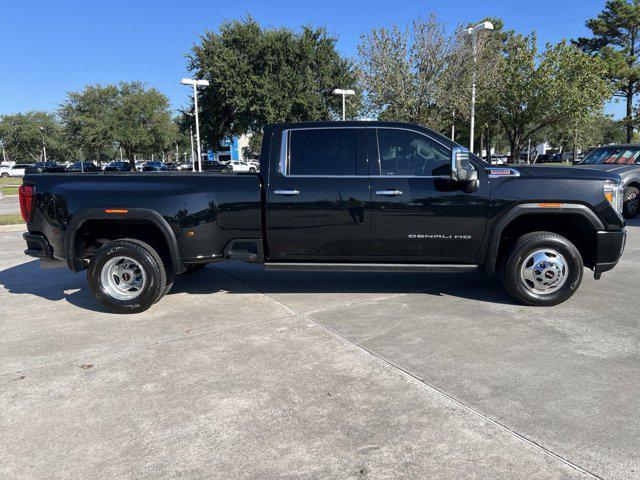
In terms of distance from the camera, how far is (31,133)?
67812 millimetres

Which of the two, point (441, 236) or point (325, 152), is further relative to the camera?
point (325, 152)

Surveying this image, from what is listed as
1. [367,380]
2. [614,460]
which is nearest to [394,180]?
[367,380]

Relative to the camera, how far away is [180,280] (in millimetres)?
6695

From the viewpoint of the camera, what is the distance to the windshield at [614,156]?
39.2 ft

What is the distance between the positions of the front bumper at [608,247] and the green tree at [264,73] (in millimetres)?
25906

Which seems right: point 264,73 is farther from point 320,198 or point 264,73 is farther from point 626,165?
point 320,198

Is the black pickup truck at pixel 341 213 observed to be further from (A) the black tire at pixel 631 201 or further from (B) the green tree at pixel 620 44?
(B) the green tree at pixel 620 44

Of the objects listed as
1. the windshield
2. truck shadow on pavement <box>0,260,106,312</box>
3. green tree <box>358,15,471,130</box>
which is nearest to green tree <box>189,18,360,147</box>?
green tree <box>358,15,471,130</box>

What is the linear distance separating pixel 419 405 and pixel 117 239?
149 inches

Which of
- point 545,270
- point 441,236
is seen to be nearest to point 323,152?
point 441,236

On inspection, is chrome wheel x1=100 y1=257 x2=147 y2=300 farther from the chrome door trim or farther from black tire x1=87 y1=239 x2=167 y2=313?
the chrome door trim

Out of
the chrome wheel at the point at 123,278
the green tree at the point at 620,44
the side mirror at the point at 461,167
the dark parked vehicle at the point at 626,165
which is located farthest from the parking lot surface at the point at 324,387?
the green tree at the point at 620,44

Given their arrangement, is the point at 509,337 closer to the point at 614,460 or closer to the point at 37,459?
the point at 614,460

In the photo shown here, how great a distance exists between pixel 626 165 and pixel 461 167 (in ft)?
31.0
